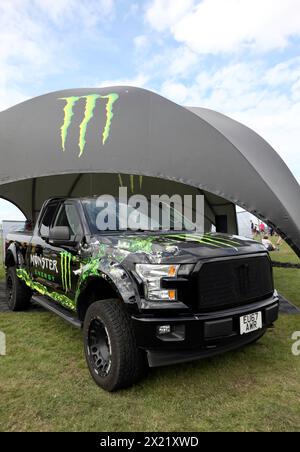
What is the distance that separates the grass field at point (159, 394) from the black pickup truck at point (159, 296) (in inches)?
10.8

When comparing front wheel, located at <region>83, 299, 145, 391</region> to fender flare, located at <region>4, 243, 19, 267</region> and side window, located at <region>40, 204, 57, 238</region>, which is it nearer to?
side window, located at <region>40, 204, 57, 238</region>

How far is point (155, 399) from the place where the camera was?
3.08m

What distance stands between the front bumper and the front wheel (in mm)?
171

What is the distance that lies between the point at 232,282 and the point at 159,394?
1287 millimetres

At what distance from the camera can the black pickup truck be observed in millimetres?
2895

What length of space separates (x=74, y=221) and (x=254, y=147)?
5.31 metres

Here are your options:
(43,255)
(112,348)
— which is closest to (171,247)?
(112,348)

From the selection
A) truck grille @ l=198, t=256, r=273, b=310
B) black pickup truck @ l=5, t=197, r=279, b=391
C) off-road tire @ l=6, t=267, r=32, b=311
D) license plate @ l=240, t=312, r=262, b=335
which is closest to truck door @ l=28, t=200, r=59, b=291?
black pickup truck @ l=5, t=197, r=279, b=391

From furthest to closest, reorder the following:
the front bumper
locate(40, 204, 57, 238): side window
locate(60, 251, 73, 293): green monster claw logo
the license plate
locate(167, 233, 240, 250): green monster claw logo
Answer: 1. locate(40, 204, 57, 238): side window
2. locate(60, 251, 73, 293): green monster claw logo
3. locate(167, 233, 240, 250): green monster claw logo
4. the license plate
5. the front bumper

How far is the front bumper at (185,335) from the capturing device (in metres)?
2.85

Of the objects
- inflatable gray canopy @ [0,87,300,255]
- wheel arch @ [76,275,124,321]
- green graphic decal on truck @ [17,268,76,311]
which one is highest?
inflatable gray canopy @ [0,87,300,255]
